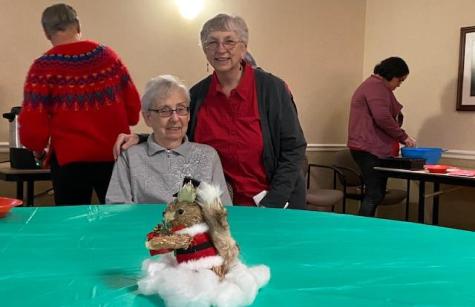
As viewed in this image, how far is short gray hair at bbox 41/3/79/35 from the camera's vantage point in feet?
7.71

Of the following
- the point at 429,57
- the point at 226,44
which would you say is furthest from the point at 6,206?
the point at 429,57

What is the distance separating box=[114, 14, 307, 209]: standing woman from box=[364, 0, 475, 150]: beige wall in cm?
311

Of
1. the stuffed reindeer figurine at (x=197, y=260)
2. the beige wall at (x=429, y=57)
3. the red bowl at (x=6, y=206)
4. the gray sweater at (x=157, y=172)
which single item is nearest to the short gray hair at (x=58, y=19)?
the gray sweater at (x=157, y=172)

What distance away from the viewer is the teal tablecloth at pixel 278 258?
33.7 inches

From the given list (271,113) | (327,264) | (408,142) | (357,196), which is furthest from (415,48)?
(327,264)

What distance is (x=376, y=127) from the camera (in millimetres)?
4410

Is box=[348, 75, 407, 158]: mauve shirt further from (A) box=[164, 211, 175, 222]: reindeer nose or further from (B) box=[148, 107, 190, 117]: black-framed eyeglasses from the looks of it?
(A) box=[164, 211, 175, 222]: reindeer nose

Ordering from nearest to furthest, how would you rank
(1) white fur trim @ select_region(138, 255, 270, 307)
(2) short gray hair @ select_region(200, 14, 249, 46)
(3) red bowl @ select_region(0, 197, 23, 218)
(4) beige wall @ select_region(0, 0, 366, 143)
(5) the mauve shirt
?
1. (1) white fur trim @ select_region(138, 255, 270, 307)
2. (3) red bowl @ select_region(0, 197, 23, 218)
3. (2) short gray hair @ select_region(200, 14, 249, 46)
4. (4) beige wall @ select_region(0, 0, 366, 143)
5. (5) the mauve shirt

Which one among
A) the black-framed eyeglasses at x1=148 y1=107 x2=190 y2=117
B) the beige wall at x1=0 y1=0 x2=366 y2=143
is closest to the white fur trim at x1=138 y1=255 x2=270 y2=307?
the black-framed eyeglasses at x1=148 y1=107 x2=190 y2=117

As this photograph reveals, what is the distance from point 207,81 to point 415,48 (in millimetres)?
3469

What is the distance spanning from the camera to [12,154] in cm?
294

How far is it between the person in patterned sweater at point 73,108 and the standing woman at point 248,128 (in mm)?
517

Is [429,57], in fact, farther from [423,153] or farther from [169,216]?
[169,216]

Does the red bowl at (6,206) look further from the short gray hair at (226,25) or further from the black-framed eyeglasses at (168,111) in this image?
the short gray hair at (226,25)
